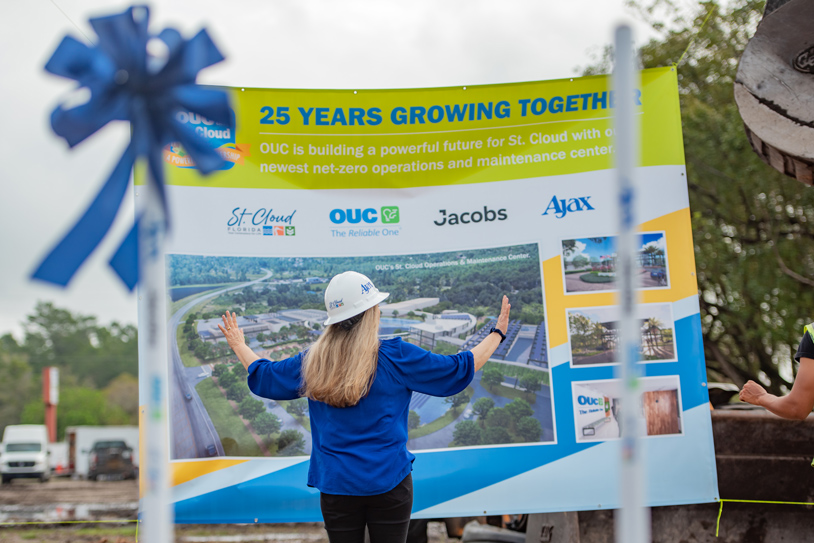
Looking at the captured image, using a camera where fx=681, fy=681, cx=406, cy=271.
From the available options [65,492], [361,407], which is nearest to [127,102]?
[361,407]

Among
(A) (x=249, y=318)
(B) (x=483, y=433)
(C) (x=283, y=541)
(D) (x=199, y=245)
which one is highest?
(D) (x=199, y=245)

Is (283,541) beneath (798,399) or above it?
beneath

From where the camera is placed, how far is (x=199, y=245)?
3941 mm

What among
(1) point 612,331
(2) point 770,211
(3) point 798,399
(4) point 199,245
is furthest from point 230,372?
(2) point 770,211

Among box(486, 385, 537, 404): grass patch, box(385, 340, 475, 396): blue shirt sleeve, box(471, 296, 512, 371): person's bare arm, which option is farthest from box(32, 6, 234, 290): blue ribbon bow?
box(486, 385, 537, 404): grass patch

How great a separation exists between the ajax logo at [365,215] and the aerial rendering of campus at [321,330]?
23cm

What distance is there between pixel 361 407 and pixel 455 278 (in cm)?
150

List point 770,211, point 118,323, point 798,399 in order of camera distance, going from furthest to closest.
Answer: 1. point 118,323
2. point 770,211
3. point 798,399

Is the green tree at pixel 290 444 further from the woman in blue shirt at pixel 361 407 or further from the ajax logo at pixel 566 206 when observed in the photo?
the ajax logo at pixel 566 206

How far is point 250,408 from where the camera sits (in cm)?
394

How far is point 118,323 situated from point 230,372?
2693 inches

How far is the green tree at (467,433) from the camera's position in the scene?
3.94 meters

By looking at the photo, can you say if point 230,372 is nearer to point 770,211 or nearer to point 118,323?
point 770,211

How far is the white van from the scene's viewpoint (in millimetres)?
21250
